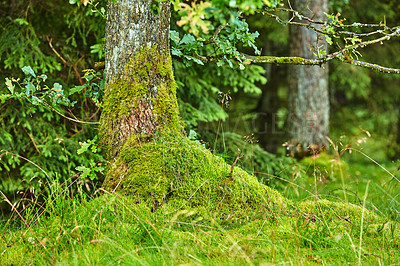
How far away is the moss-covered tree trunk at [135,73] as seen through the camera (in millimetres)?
3553

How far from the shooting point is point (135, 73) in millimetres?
3584

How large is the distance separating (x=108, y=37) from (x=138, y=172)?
4.16 ft

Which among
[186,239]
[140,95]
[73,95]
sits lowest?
[186,239]

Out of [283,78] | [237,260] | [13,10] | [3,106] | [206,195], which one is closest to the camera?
[237,260]

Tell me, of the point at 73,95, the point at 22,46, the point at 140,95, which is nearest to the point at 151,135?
the point at 140,95

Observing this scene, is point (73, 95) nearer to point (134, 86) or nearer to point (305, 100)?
point (134, 86)

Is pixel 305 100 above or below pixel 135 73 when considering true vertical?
below

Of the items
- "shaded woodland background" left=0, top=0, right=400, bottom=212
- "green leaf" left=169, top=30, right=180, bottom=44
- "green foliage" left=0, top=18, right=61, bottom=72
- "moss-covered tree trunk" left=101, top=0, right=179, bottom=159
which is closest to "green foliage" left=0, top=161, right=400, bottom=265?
"shaded woodland background" left=0, top=0, right=400, bottom=212

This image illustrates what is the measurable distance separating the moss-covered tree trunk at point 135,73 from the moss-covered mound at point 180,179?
156 millimetres

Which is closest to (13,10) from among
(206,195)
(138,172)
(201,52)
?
(201,52)

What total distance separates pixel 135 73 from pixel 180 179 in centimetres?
102

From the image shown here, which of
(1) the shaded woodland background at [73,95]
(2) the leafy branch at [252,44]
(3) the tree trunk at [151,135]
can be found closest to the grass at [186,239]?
(3) the tree trunk at [151,135]

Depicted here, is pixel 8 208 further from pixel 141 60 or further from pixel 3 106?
pixel 141 60

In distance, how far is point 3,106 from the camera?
5555 millimetres
